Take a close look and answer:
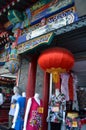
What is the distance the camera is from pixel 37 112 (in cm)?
368

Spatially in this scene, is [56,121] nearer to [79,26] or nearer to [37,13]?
[79,26]

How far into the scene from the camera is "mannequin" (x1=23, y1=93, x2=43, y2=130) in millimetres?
3550

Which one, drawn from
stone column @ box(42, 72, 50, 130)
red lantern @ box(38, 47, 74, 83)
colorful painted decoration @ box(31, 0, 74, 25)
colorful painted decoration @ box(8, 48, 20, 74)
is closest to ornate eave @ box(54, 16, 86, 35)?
red lantern @ box(38, 47, 74, 83)

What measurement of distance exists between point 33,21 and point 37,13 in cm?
23

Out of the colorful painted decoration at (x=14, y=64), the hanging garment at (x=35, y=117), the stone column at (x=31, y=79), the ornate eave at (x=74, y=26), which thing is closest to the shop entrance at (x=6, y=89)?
the colorful painted decoration at (x=14, y=64)

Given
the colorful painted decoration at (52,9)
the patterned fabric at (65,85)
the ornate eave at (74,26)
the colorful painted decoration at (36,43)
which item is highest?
the colorful painted decoration at (52,9)

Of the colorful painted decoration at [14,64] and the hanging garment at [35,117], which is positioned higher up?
the colorful painted decoration at [14,64]

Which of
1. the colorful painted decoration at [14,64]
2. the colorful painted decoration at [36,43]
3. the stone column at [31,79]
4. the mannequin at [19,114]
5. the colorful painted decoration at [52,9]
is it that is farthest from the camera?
the colorful painted decoration at [14,64]

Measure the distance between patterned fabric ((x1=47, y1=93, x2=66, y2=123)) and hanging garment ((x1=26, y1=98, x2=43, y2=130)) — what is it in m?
0.20

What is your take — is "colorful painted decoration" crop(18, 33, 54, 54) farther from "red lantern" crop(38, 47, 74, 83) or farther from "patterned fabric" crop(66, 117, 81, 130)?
"patterned fabric" crop(66, 117, 81, 130)

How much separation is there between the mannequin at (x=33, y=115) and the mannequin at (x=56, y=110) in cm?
22

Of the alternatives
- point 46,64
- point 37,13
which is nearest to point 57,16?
point 37,13

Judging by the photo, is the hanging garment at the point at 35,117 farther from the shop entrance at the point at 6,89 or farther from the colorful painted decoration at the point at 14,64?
the shop entrance at the point at 6,89

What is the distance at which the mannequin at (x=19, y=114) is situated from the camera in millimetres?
3845
